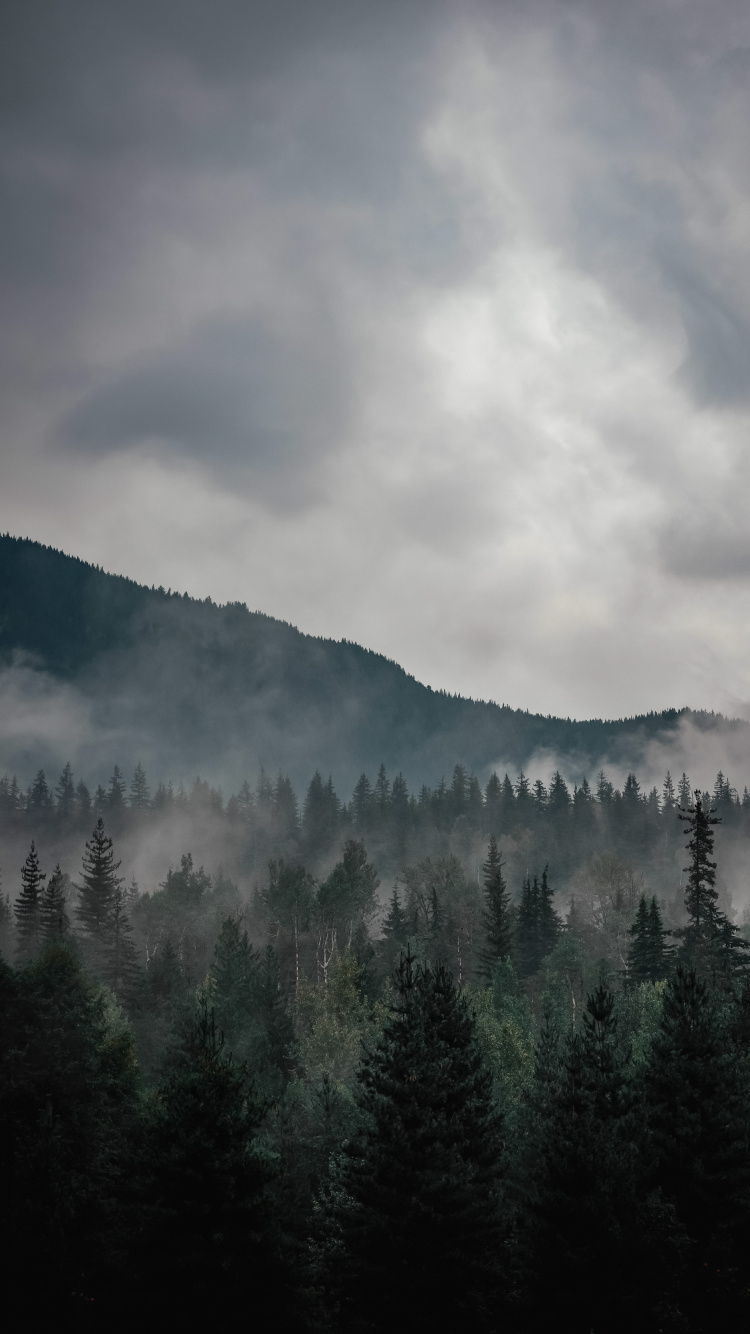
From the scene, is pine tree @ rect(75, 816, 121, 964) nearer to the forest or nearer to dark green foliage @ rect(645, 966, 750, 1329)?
the forest

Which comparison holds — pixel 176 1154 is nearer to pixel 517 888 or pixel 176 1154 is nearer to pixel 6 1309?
pixel 6 1309

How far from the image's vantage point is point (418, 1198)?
33688mm

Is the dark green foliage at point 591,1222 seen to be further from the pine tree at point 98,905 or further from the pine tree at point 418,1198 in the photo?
the pine tree at point 98,905

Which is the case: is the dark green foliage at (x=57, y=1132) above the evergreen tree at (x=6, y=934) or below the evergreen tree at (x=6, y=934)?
above

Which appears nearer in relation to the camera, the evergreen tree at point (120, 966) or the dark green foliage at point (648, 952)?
the dark green foliage at point (648, 952)

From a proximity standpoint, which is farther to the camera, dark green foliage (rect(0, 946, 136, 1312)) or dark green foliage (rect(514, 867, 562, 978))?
dark green foliage (rect(514, 867, 562, 978))

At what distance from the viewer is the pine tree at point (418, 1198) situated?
3294cm

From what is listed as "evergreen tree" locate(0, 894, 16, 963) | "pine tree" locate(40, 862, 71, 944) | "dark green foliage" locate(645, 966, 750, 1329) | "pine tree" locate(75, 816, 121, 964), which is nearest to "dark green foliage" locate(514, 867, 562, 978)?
"pine tree" locate(75, 816, 121, 964)

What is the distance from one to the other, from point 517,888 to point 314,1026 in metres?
120

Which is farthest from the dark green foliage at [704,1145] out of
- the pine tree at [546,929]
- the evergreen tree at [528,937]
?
the pine tree at [546,929]

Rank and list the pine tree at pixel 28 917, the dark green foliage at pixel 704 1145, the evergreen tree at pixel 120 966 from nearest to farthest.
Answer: the dark green foliage at pixel 704 1145 → the evergreen tree at pixel 120 966 → the pine tree at pixel 28 917

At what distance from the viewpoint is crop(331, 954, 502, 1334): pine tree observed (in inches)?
1297

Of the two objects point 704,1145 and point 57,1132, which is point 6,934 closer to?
point 57,1132

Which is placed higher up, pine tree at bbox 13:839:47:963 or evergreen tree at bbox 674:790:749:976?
evergreen tree at bbox 674:790:749:976
